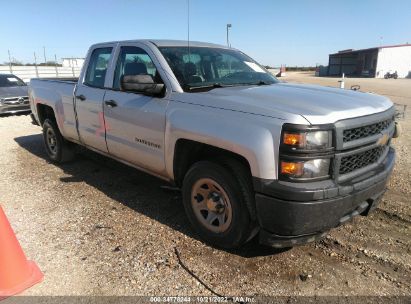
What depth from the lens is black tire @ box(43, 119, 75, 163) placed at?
243 inches

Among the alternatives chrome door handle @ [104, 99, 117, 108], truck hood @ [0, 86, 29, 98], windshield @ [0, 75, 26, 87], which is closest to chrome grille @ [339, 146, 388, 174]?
chrome door handle @ [104, 99, 117, 108]

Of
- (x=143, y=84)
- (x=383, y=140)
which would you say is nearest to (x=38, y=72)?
(x=143, y=84)

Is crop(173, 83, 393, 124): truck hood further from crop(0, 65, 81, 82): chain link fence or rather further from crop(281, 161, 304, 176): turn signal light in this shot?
crop(0, 65, 81, 82): chain link fence

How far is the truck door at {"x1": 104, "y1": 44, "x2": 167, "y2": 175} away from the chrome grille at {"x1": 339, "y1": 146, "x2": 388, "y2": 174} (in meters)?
1.72

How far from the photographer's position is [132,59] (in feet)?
14.1

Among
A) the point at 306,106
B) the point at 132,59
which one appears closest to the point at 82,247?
the point at 132,59

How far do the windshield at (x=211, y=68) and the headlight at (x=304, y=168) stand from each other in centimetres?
136

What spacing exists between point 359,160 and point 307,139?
0.65 meters

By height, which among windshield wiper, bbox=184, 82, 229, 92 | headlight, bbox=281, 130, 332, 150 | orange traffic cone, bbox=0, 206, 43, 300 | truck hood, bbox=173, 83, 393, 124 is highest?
windshield wiper, bbox=184, 82, 229, 92

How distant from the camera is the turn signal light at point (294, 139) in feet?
8.57

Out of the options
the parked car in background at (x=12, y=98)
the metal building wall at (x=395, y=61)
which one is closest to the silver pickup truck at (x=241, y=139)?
the parked car in background at (x=12, y=98)

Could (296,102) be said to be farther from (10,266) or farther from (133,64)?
(10,266)

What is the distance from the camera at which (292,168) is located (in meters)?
2.68

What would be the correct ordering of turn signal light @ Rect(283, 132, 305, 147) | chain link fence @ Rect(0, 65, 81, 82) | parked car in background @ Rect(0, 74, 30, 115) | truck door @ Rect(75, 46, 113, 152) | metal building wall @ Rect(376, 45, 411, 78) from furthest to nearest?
metal building wall @ Rect(376, 45, 411, 78) < chain link fence @ Rect(0, 65, 81, 82) < parked car in background @ Rect(0, 74, 30, 115) < truck door @ Rect(75, 46, 113, 152) < turn signal light @ Rect(283, 132, 305, 147)
